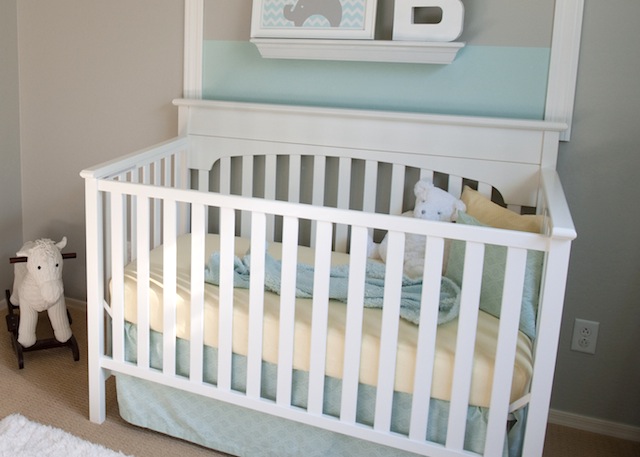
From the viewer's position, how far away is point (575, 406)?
7.00ft

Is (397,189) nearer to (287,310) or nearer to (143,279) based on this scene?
(287,310)

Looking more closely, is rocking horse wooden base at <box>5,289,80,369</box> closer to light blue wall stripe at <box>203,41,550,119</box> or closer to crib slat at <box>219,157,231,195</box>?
crib slat at <box>219,157,231,195</box>

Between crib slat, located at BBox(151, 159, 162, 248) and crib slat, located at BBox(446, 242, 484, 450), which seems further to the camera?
crib slat, located at BBox(151, 159, 162, 248)

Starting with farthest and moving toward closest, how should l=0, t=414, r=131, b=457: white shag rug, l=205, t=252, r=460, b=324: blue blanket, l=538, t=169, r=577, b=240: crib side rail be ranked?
1. l=0, t=414, r=131, b=457: white shag rug
2. l=205, t=252, r=460, b=324: blue blanket
3. l=538, t=169, r=577, b=240: crib side rail

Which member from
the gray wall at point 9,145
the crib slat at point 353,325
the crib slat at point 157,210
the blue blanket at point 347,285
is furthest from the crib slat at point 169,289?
the gray wall at point 9,145

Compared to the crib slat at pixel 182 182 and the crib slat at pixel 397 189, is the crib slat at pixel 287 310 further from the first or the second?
the crib slat at pixel 182 182

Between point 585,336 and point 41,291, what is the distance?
5.78ft

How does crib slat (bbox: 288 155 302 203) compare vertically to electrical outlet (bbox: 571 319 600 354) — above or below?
above

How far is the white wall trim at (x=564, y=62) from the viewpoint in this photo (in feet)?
6.26

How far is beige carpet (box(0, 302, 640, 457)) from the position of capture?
6.26 feet

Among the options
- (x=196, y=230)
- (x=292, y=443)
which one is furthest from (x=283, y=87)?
(x=292, y=443)

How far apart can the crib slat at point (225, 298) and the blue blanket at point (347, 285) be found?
112 millimetres

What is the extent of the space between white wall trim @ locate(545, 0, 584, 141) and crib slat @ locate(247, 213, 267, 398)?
94 cm

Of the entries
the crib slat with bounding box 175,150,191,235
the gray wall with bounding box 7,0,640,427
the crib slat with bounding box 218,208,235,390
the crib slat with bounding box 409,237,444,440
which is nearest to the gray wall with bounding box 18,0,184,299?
the gray wall with bounding box 7,0,640,427
